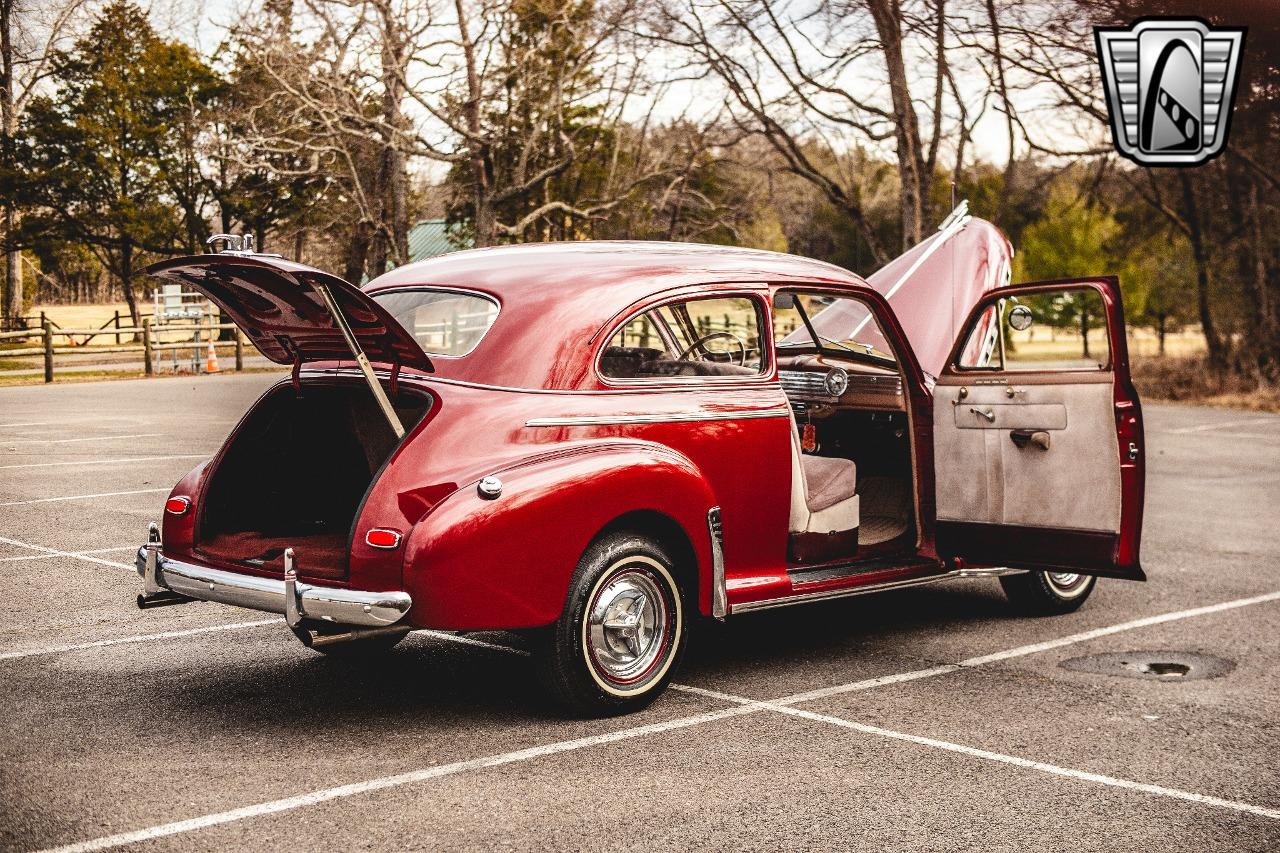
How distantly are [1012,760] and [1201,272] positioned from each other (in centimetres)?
2633

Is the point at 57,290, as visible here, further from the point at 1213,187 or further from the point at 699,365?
the point at 699,365

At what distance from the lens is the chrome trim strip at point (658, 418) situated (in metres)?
5.36

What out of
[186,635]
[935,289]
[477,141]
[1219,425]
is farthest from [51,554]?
[477,141]

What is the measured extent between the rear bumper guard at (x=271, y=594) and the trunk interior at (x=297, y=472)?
0.22 meters

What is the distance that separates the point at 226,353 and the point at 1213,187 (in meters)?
27.2

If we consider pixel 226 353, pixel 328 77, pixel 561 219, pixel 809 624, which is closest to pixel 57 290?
pixel 226 353

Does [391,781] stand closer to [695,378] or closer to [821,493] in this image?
[695,378]

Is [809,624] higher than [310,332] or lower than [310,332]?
lower

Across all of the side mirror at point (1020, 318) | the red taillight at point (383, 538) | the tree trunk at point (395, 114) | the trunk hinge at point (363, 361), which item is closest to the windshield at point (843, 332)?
the side mirror at point (1020, 318)

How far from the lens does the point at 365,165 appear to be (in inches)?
1470

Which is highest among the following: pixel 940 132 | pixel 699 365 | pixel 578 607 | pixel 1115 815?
pixel 940 132

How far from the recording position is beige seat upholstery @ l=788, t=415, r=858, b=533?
625 cm

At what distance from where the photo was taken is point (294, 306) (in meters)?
5.37

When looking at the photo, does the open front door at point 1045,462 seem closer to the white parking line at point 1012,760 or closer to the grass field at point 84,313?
the white parking line at point 1012,760
